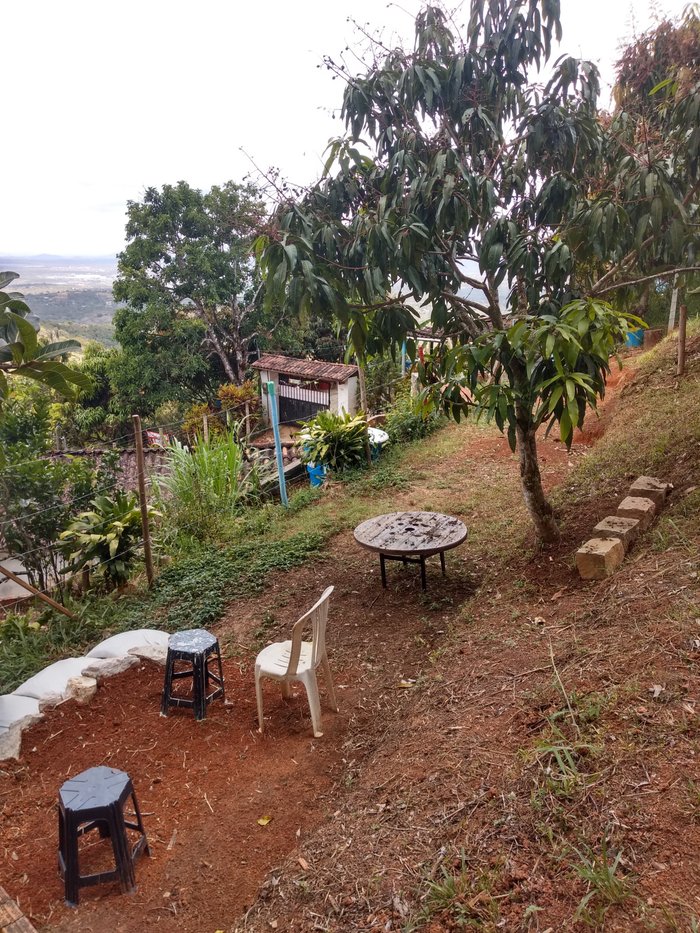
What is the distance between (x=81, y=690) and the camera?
12.1ft

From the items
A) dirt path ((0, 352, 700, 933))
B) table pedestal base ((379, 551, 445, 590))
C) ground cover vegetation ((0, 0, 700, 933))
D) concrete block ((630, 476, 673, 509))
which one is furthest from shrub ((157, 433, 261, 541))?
concrete block ((630, 476, 673, 509))

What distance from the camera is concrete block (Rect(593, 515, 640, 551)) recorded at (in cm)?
414

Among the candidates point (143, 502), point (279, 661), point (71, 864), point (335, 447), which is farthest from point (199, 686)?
point (335, 447)

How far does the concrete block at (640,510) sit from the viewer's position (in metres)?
4.35

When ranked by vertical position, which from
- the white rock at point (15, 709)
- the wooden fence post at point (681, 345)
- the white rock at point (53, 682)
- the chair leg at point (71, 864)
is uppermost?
the wooden fence post at point (681, 345)

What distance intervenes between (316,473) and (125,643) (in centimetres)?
431

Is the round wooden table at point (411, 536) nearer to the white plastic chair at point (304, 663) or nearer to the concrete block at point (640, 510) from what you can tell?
the concrete block at point (640, 510)

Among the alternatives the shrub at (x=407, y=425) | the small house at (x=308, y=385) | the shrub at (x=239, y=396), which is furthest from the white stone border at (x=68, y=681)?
the shrub at (x=239, y=396)

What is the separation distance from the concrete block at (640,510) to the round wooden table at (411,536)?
1106mm

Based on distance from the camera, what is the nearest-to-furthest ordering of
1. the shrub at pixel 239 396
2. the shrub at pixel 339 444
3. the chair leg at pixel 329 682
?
the chair leg at pixel 329 682 → the shrub at pixel 339 444 → the shrub at pixel 239 396

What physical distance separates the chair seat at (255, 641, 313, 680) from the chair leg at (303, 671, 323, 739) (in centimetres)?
5

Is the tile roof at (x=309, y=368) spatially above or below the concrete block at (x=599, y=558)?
below

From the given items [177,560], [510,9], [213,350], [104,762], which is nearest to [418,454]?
[177,560]

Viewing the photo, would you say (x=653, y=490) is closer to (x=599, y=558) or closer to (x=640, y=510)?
(x=640, y=510)
